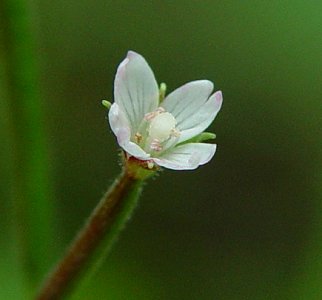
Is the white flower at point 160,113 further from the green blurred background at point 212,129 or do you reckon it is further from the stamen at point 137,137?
the green blurred background at point 212,129

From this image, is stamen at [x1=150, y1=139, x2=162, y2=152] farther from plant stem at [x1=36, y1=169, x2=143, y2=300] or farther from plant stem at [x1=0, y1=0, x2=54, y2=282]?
plant stem at [x1=0, y1=0, x2=54, y2=282]

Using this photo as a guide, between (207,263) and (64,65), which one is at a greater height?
(64,65)

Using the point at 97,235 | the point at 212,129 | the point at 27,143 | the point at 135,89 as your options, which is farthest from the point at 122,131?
the point at 212,129

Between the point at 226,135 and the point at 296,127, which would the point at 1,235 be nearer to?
the point at 226,135

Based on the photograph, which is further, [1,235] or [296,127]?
[296,127]

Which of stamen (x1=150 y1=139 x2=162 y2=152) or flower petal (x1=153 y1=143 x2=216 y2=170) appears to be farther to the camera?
stamen (x1=150 y1=139 x2=162 y2=152)

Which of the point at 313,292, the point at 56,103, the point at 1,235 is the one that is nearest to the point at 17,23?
the point at 1,235

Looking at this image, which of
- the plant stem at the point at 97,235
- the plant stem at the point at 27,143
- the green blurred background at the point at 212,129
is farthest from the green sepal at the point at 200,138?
the green blurred background at the point at 212,129

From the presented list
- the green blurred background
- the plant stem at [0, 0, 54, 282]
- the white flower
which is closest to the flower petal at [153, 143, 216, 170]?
the white flower
